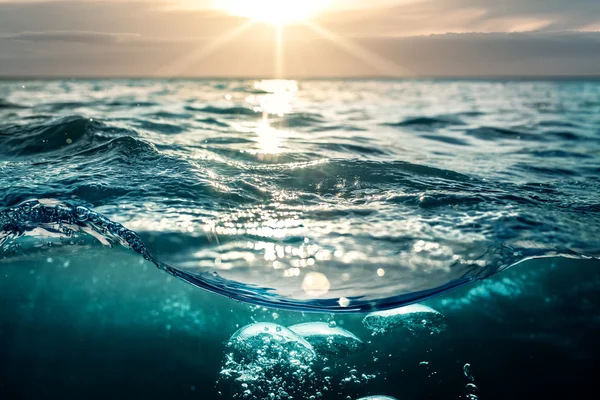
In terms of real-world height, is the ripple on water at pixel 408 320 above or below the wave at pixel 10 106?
below

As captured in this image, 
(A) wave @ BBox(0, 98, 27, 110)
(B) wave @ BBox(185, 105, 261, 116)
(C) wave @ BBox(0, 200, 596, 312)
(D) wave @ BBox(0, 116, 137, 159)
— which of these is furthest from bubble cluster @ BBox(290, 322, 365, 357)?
(A) wave @ BBox(0, 98, 27, 110)

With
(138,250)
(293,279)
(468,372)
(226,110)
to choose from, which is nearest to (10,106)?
(226,110)

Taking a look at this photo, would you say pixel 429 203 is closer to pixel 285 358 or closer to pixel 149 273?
pixel 285 358

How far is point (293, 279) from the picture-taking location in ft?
11.9

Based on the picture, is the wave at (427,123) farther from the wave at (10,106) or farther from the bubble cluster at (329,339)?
the wave at (10,106)

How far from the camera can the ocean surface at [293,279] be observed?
312 cm

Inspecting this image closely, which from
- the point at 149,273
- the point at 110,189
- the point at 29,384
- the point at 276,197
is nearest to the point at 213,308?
the point at 149,273

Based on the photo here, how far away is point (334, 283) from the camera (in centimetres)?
360

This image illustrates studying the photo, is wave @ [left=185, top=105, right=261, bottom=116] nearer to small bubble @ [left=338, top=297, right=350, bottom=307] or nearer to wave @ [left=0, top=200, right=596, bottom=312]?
wave @ [left=0, top=200, right=596, bottom=312]

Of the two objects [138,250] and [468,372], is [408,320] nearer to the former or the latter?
[468,372]

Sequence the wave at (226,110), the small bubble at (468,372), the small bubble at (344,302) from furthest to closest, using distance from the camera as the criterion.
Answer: the wave at (226,110) < the small bubble at (344,302) < the small bubble at (468,372)

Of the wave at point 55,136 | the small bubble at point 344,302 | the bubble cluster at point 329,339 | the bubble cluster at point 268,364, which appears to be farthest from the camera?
the wave at point 55,136

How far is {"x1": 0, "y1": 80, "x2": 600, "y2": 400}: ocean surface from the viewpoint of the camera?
312 cm

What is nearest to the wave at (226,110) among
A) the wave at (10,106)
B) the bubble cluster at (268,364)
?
the wave at (10,106)
